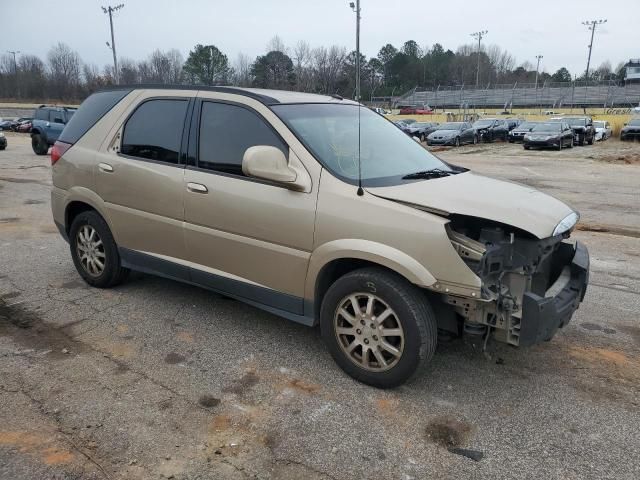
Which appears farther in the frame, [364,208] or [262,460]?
[364,208]

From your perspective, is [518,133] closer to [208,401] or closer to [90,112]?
[90,112]

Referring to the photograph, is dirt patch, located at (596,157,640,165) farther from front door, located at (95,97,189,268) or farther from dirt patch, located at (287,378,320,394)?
dirt patch, located at (287,378,320,394)

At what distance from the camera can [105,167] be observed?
4.71 meters

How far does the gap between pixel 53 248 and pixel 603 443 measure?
6.28 metres

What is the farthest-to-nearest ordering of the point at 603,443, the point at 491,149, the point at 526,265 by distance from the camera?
1. the point at 491,149
2. the point at 526,265
3. the point at 603,443

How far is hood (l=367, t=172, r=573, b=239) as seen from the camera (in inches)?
124

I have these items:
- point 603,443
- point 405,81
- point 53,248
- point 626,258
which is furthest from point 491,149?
point 405,81

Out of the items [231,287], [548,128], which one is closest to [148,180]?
[231,287]

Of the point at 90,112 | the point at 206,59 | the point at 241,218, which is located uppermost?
the point at 206,59

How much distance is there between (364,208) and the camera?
332cm

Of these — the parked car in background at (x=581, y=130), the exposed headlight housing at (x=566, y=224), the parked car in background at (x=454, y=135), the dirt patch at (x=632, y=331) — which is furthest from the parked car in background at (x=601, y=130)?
the exposed headlight housing at (x=566, y=224)

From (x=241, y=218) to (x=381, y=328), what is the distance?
1.27 meters

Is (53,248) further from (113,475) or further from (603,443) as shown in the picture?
(603,443)

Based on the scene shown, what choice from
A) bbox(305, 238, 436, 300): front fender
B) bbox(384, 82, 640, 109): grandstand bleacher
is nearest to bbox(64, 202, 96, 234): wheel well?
bbox(305, 238, 436, 300): front fender
